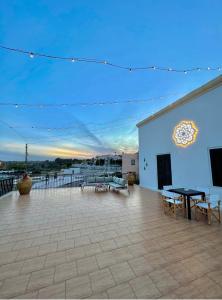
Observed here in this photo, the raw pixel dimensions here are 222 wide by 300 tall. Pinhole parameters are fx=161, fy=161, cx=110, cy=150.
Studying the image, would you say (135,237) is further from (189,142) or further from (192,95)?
(192,95)

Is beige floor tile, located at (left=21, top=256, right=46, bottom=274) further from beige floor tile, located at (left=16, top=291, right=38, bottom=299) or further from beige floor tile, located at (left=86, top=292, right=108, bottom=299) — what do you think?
beige floor tile, located at (left=86, top=292, right=108, bottom=299)

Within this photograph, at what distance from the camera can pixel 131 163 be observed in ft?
38.6

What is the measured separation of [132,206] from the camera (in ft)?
17.4

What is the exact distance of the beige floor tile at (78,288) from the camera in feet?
5.53

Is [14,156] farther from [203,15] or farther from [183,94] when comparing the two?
[203,15]

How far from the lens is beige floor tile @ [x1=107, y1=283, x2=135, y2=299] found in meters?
1.67

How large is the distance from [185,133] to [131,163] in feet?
19.0

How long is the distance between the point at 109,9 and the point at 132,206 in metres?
5.73

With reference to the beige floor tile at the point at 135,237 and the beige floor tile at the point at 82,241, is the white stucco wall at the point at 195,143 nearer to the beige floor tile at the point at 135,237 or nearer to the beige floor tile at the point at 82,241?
the beige floor tile at the point at 135,237

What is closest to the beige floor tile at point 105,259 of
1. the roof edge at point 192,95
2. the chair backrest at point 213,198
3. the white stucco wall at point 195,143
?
the chair backrest at point 213,198

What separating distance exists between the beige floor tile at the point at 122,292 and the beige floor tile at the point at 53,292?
51cm

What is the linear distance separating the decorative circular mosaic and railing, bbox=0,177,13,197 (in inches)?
320

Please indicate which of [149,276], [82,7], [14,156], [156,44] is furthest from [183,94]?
[14,156]

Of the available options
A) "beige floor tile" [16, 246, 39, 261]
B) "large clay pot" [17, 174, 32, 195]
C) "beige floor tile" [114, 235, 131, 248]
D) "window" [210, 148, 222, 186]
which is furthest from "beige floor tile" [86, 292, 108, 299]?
"large clay pot" [17, 174, 32, 195]
